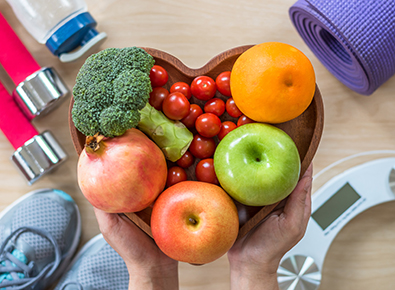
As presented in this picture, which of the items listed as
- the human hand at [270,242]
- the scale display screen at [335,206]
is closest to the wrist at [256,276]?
the human hand at [270,242]

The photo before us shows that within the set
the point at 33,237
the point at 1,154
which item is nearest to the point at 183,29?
the point at 1,154

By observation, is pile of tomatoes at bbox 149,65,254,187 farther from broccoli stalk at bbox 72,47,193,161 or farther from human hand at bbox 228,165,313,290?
human hand at bbox 228,165,313,290

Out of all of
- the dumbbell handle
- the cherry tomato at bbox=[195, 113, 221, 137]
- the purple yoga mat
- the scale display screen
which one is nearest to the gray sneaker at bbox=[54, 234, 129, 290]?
the dumbbell handle

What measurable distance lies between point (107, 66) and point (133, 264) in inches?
22.8

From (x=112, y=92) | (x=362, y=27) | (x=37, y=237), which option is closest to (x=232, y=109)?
(x=112, y=92)

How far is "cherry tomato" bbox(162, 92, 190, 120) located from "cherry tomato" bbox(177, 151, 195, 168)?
0.32 ft

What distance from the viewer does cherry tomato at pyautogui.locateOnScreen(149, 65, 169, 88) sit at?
716mm

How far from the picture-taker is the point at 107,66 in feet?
2.12

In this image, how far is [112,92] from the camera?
2.06ft

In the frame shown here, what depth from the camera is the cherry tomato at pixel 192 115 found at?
73 cm

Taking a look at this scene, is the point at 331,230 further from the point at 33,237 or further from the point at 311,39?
the point at 33,237

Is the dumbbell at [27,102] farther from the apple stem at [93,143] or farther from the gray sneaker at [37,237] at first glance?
the apple stem at [93,143]

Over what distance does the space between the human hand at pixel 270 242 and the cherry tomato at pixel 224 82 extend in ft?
1.00

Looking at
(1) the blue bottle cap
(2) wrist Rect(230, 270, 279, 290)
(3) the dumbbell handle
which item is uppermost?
(1) the blue bottle cap
